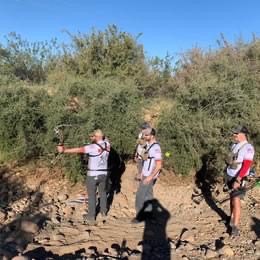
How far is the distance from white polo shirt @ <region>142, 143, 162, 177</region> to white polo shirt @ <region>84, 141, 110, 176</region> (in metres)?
0.75

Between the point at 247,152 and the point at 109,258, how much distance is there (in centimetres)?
270

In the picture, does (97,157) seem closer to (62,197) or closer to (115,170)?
(62,197)

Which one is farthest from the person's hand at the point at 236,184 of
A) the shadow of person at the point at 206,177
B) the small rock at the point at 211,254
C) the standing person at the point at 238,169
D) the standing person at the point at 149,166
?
the shadow of person at the point at 206,177

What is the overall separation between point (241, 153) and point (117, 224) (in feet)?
8.42

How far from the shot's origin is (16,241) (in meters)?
6.56

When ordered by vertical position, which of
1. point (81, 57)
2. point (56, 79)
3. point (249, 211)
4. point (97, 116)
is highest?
point (81, 57)

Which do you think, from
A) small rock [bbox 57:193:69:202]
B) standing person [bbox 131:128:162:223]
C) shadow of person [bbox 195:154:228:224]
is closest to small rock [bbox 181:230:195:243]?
standing person [bbox 131:128:162:223]

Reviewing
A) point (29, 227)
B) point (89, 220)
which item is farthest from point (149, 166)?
point (29, 227)

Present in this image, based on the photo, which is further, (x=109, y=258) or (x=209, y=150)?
(x=209, y=150)

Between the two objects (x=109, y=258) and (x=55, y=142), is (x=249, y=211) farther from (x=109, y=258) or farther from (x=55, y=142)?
(x=55, y=142)

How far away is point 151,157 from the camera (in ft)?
23.2

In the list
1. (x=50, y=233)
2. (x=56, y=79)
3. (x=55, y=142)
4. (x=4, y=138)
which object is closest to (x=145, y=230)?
(x=50, y=233)

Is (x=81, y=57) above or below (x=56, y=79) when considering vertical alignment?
above

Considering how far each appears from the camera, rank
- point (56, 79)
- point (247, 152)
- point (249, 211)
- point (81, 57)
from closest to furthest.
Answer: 1. point (247, 152)
2. point (249, 211)
3. point (56, 79)
4. point (81, 57)
